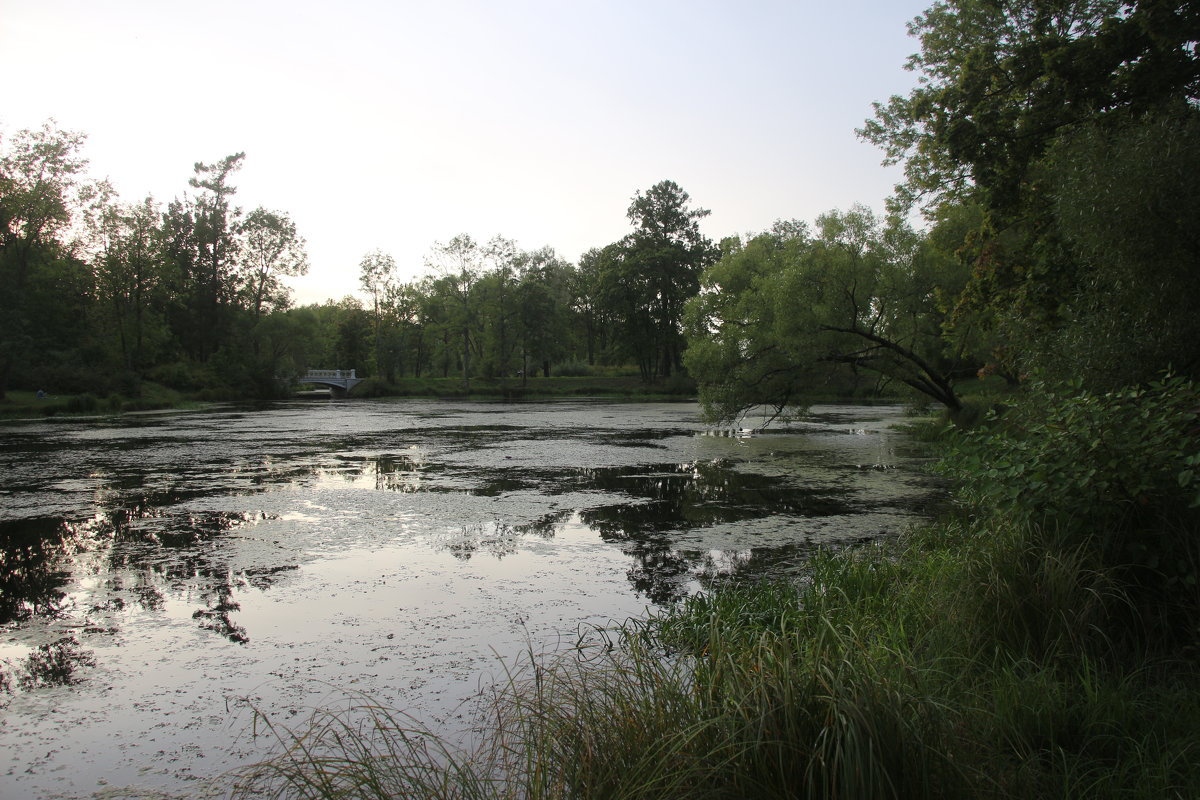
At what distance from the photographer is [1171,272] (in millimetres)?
7848

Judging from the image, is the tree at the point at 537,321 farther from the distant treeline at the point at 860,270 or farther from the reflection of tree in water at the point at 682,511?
the reflection of tree in water at the point at 682,511

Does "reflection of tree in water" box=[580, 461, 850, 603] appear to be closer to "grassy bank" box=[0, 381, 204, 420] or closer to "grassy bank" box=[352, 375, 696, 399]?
"grassy bank" box=[0, 381, 204, 420]

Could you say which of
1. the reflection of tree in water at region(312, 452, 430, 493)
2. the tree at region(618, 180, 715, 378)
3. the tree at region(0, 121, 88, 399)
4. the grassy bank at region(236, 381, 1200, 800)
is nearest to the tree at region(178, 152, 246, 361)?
the tree at region(0, 121, 88, 399)

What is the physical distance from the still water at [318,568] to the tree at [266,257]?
45.9m

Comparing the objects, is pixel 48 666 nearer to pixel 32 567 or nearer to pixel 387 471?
pixel 32 567

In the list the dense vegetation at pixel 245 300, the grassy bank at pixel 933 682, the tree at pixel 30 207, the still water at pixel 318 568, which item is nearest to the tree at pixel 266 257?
the dense vegetation at pixel 245 300

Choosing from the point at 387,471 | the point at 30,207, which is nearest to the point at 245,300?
the point at 30,207

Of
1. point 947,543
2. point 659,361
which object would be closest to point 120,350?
point 659,361

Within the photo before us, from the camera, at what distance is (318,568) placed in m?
8.02

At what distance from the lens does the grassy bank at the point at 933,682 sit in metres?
2.59

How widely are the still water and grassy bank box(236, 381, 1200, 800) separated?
672mm

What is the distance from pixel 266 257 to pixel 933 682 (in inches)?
2602

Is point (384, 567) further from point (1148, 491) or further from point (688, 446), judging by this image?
point (688, 446)

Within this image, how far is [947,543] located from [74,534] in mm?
10326
